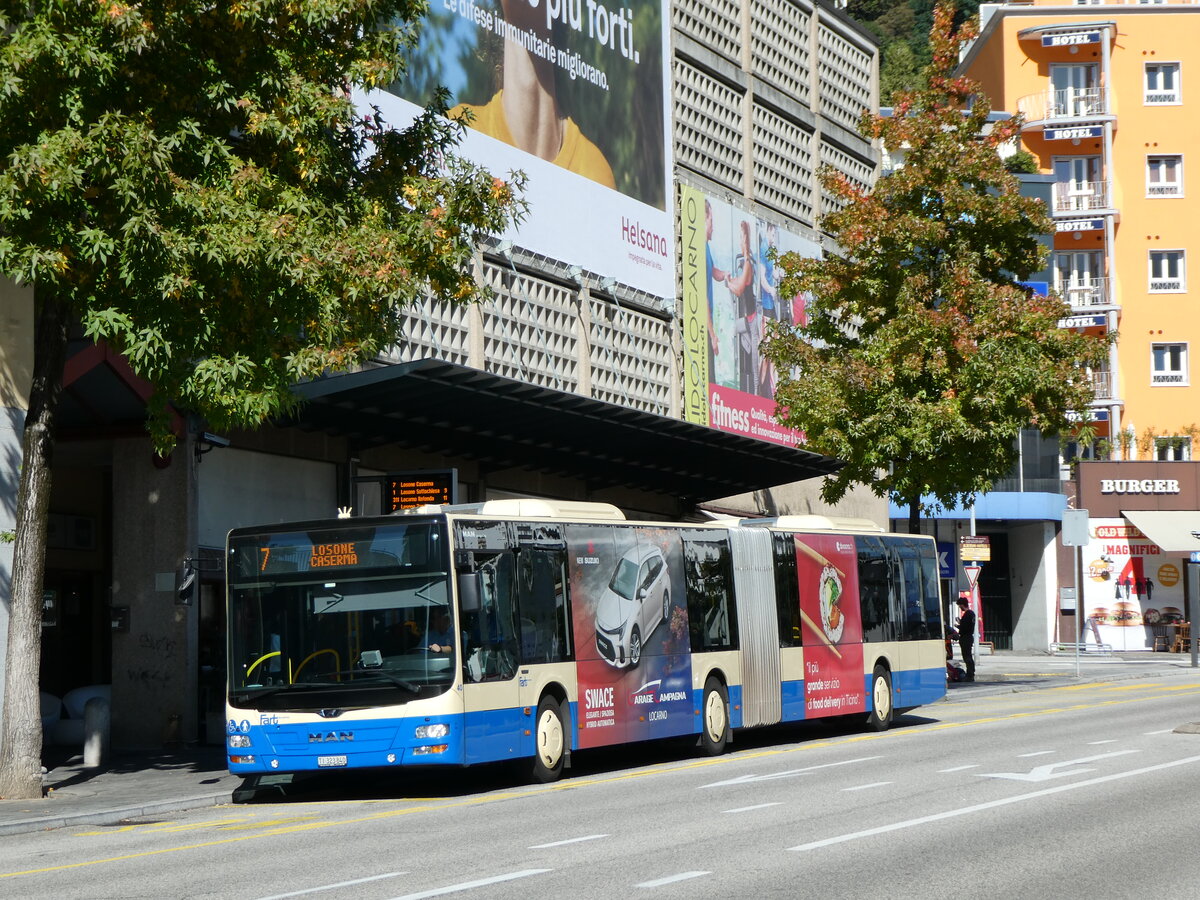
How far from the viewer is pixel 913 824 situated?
13.2 meters

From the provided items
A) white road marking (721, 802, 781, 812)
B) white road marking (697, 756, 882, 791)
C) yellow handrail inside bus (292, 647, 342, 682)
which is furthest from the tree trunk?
white road marking (721, 802, 781, 812)

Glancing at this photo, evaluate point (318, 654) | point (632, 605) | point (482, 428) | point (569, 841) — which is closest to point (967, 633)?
point (482, 428)

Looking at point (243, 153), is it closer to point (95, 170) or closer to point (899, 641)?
point (95, 170)

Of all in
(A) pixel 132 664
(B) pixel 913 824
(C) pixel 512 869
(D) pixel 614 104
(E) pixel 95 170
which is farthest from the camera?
(D) pixel 614 104

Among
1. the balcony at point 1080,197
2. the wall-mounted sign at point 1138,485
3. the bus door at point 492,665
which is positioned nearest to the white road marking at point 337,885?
the bus door at point 492,665

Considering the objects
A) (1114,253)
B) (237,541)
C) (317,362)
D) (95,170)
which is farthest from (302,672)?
(1114,253)

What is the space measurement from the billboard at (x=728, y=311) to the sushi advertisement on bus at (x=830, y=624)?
12222 mm

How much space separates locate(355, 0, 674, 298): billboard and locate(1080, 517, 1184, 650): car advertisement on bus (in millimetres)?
30261

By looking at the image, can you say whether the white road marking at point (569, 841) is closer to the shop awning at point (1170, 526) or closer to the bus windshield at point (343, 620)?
the bus windshield at point (343, 620)

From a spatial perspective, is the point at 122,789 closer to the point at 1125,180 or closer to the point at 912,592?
the point at 912,592

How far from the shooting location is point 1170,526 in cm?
6078

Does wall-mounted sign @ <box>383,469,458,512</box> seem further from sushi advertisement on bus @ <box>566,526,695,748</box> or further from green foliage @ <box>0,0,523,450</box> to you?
green foliage @ <box>0,0,523,450</box>

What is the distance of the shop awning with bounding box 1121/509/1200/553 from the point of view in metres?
59.0

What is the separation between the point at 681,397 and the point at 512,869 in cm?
2704
